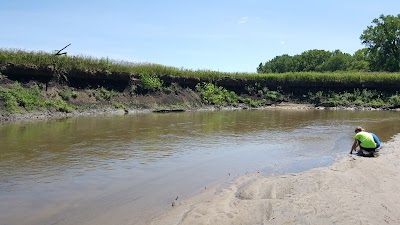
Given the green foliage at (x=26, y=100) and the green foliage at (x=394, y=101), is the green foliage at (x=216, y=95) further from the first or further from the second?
the green foliage at (x=394, y=101)

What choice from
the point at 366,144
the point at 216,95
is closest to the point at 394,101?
the point at 216,95

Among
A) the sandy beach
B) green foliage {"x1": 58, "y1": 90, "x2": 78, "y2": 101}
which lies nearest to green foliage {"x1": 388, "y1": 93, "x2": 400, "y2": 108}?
green foliage {"x1": 58, "y1": 90, "x2": 78, "y2": 101}

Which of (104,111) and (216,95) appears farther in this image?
(216,95)

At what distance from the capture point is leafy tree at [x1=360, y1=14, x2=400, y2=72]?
60844 millimetres

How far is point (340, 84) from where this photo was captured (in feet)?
131

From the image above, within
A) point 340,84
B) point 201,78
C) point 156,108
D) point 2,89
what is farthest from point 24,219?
point 340,84

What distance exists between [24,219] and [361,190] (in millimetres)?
5796

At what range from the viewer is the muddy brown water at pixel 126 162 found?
629 centimetres

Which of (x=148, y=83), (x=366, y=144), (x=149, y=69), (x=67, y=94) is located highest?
(x=149, y=69)

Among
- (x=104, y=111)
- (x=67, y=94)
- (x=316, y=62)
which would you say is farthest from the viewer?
(x=316, y=62)

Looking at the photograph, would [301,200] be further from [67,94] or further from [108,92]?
[108,92]

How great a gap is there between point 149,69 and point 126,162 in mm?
22729

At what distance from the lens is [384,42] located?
62.4 metres

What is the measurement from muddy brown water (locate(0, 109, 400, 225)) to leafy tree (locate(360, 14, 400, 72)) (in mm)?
50283
